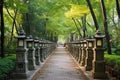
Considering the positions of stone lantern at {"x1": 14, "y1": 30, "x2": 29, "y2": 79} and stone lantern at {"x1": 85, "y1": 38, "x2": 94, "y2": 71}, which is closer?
stone lantern at {"x1": 14, "y1": 30, "x2": 29, "y2": 79}

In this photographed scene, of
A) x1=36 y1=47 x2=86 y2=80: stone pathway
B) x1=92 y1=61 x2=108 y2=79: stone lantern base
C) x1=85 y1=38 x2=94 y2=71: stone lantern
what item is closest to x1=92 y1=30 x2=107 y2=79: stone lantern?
x1=92 y1=61 x2=108 y2=79: stone lantern base

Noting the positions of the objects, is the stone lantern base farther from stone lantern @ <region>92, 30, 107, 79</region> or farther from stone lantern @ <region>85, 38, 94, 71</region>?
stone lantern @ <region>85, 38, 94, 71</region>

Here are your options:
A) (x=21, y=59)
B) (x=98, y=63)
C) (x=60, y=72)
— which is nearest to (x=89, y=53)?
(x=60, y=72)

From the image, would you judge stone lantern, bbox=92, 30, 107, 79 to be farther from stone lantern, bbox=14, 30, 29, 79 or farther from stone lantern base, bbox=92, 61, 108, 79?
stone lantern, bbox=14, 30, 29, 79

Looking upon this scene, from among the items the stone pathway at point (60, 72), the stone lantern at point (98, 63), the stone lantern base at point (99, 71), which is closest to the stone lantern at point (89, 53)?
the stone pathway at point (60, 72)

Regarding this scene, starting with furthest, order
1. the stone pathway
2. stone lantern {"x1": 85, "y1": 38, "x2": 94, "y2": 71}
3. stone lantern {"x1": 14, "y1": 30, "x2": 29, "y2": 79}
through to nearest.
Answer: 1. stone lantern {"x1": 85, "y1": 38, "x2": 94, "y2": 71}
2. the stone pathway
3. stone lantern {"x1": 14, "y1": 30, "x2": 29, "y2": 79}

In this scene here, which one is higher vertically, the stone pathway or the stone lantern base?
the stone lantern base

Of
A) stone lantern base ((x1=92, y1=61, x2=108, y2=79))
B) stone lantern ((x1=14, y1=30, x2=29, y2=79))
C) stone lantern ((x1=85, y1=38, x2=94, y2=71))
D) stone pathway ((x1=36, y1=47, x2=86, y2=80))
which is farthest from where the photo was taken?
stone lantern ((x1=85, y1=38, x2=94, y2=71))

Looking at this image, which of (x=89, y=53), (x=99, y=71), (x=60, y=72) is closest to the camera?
(x=99, y=71)

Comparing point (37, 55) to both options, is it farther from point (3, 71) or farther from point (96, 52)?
point (3, 71)

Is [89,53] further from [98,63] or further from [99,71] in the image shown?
[99,71]

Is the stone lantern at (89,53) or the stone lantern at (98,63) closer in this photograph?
the stone lantern at (98,63)

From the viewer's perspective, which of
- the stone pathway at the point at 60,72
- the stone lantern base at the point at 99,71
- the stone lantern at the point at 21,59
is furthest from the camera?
the stone pathway at the point at 60,72

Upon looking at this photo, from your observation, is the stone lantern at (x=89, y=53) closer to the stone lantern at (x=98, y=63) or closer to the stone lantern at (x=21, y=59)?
the stone lantern at (x=98, y=63)
